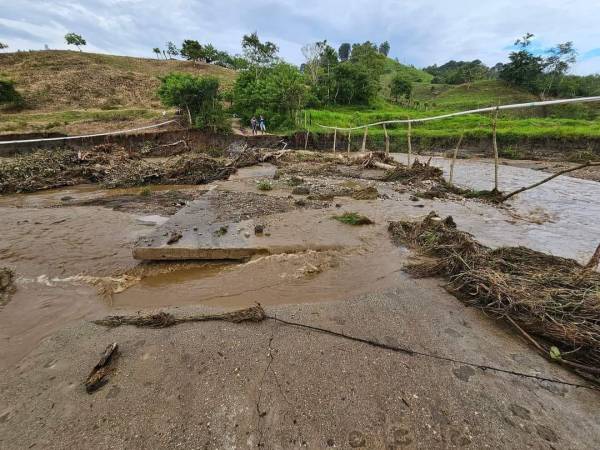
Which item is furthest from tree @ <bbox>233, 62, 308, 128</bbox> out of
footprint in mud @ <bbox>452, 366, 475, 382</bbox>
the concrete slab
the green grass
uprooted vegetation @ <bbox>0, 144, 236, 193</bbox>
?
footprint in mud @ <bbox>452, 366, 475, 382</bbox>

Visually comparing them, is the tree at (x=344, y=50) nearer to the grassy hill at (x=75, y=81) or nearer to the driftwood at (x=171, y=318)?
the grassy hill at (x=75, y=81)

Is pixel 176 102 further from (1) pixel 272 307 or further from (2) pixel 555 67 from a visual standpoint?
(2) pixel 555 67

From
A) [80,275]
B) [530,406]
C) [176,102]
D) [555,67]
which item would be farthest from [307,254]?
[555,67]

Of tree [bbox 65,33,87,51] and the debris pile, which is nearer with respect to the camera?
the debris pile

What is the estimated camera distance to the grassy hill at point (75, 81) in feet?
86.7

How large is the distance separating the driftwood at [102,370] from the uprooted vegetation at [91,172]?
29.5ft

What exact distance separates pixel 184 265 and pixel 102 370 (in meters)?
2.15

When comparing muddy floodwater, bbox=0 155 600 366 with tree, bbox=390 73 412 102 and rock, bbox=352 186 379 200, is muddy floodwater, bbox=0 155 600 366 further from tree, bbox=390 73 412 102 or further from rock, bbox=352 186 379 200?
tree, bbox=390 73 412 102

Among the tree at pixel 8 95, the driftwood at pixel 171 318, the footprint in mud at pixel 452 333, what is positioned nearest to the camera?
the footprint in mud at pixel 452 333

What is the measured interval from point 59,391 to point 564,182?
686 inches

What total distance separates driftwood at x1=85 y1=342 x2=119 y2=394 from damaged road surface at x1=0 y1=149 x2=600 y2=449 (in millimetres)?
13

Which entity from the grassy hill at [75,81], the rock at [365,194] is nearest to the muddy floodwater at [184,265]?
the rock at [365,194]

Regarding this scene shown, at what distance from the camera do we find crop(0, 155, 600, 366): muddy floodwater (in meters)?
3.45

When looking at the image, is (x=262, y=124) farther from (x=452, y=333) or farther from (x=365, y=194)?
(x=452, y=333)
